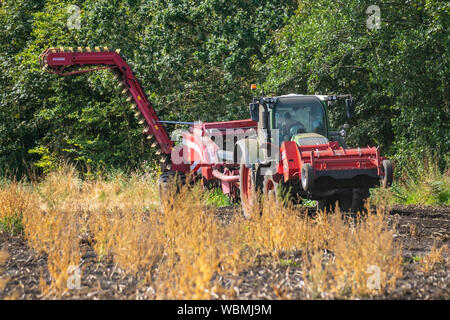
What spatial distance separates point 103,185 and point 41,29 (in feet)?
35.1

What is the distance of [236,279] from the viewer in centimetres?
621

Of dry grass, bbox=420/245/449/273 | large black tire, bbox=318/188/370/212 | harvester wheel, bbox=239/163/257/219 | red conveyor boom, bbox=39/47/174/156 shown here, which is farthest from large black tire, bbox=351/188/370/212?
red conveyor boom, bbox=39/47/174/156

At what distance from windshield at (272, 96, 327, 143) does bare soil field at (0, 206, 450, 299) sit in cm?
311

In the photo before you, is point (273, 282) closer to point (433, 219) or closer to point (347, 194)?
point (347, 194)

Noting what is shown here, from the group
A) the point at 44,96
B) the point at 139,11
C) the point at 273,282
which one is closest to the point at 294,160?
the point at 273,282

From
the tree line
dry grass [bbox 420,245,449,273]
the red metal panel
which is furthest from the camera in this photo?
the tree line

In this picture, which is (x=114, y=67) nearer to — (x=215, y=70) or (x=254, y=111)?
(x=254, y=111)

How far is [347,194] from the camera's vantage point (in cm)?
1038

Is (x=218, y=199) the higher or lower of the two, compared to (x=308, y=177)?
lower

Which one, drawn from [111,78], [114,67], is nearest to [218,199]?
[114,67]

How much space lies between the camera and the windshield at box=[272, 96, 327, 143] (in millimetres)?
10664

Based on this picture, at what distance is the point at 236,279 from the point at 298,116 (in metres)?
5.09

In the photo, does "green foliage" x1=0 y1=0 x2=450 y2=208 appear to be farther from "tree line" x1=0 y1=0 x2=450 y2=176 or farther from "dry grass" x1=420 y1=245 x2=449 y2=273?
"dry grass" x1=420 y1=245 x2=449 y2=273

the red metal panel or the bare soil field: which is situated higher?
the red metal panel
